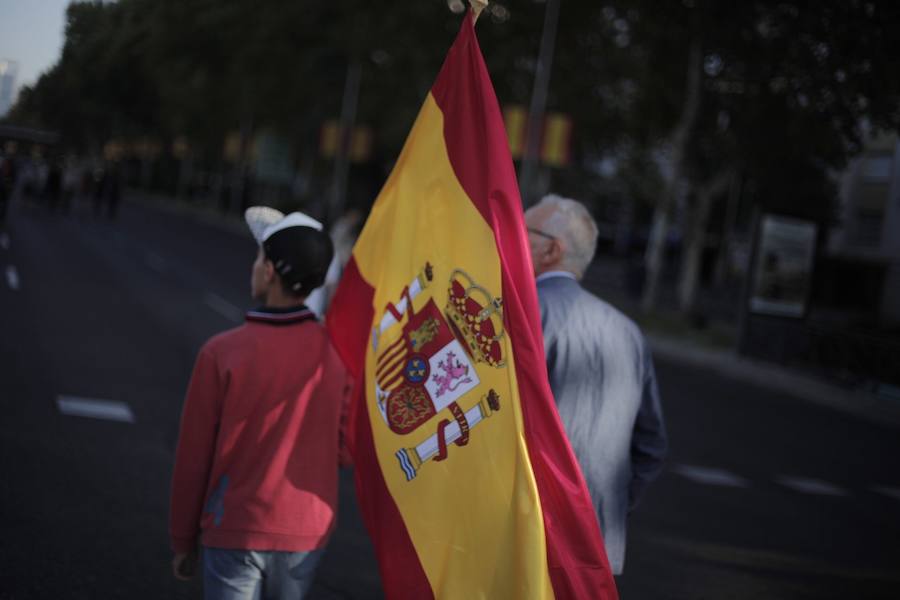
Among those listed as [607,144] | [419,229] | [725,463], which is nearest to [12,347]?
[725,463]

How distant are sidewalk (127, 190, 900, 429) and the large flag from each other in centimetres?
1326

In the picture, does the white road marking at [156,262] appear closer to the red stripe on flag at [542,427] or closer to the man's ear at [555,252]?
the man's ear at [555,252]

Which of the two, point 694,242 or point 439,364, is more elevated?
point 694,242

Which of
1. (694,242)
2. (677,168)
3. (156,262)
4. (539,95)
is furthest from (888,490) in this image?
(539,95)

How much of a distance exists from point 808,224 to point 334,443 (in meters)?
18.4

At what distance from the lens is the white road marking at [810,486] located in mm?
8891

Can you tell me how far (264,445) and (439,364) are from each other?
1.79 ft

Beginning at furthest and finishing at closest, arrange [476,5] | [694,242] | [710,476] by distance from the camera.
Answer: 1. [694,242]
2. [710,476]
3. [476,5]

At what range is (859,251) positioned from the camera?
25938mm

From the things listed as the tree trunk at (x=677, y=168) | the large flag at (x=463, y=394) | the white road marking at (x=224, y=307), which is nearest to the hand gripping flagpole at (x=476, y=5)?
the large flag at (x=463, y=394)

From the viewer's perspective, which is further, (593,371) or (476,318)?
(593,371)

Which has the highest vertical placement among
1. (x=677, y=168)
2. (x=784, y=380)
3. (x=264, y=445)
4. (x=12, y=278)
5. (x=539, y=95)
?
(x=539, y=95)

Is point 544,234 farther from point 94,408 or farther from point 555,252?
point 94,408

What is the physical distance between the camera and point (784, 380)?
58.6 ft
